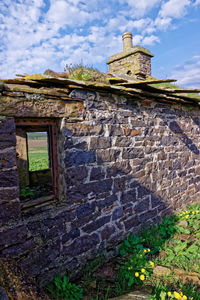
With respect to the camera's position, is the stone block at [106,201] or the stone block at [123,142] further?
the stone block at [123,142]

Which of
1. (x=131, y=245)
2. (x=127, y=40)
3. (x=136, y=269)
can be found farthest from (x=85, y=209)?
(x=127, y=40)

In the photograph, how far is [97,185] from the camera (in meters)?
3.28

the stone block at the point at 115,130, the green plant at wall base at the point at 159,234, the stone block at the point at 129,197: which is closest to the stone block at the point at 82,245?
the stone block at the point at 129,197

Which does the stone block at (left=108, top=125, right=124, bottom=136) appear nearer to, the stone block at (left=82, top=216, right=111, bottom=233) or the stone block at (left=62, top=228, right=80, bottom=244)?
the stone block at (left=82, top=216, right=111, bottom=233)

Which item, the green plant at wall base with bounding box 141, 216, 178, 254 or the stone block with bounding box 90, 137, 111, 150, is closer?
the stone block with bounding box 90, 137, 111, 150

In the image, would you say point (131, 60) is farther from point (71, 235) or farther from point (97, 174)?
point (71, 235)

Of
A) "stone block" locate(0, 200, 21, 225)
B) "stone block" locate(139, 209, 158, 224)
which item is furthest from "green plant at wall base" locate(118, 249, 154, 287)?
"stone block" locate(0, 200, 21, 225)

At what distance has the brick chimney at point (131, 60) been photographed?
7.23 m

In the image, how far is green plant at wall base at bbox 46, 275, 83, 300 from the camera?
2585 mm

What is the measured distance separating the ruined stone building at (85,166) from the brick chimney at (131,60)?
282 cm

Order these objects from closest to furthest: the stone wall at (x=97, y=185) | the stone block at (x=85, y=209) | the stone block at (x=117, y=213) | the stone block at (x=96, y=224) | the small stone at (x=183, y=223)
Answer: the stone wall at (x=97, y=185)
the stone block at (x=85, y=209)
the stone block at (x=96, y=224)
the stone block at (x=117, y=213)
the small stone at (x=183, y=223)

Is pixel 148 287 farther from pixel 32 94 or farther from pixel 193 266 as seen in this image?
pixel 32 94

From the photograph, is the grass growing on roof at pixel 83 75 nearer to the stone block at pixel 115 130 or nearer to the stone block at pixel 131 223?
the stone block at pixel 115 130

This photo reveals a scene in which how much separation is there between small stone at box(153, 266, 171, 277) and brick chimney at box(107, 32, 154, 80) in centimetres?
588
